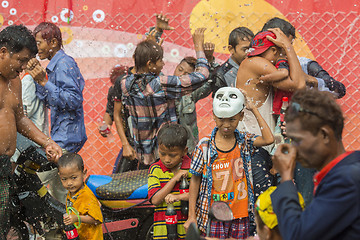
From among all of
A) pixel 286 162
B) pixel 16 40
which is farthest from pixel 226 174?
pixel 16 40

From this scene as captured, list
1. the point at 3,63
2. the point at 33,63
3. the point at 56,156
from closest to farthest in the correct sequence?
the point at 3,63 → the point at 56,156 → the point at 33,63

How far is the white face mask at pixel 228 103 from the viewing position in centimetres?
380

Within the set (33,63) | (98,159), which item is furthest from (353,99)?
(33,63)

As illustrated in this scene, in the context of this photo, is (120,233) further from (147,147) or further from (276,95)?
(276,95)

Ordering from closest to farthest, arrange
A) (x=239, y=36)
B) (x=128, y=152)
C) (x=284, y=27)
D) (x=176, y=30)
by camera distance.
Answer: (x=284, y=27) < (x=239, y=36) < (x=128, y=152) < (x=176, y=30)

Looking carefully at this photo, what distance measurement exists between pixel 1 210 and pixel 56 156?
2.09 feet

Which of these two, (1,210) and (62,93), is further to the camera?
(62,93)

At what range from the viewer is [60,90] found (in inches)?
203

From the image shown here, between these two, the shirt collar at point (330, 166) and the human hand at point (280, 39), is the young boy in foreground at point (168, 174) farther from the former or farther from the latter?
the shirt collar at point (330, 166)

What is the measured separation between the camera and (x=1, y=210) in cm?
428

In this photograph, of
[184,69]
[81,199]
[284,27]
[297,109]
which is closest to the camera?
[297,109]

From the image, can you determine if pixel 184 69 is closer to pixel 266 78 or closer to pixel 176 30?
pixel 266 78

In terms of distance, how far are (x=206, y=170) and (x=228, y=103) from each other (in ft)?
1.73

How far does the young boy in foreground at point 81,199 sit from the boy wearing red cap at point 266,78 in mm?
1351
